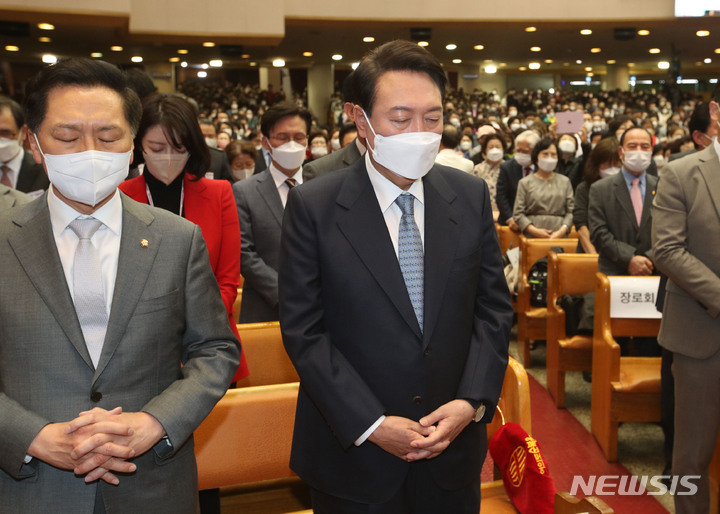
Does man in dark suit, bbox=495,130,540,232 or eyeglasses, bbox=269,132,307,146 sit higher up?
eyeglasses, bbox=269,132,307,146

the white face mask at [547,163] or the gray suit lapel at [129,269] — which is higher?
the white face mask at [547,163]

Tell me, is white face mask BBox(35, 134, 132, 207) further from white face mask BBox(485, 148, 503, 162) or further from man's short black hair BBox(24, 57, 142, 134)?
white face mask BBox(485, 148, 503, 162)

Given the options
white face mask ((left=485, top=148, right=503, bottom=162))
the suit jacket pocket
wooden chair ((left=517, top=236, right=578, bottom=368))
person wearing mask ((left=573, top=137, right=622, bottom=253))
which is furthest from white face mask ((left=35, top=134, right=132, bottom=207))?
white face mask ((left=485, top=148, right=503, bottom=162))

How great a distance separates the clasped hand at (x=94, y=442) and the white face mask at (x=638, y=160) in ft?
12.5

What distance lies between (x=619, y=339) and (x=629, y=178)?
1108 mm

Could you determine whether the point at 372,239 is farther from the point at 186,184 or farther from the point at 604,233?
the point at 604,233

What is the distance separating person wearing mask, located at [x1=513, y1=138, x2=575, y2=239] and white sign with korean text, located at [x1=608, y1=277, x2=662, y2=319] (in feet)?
7.14

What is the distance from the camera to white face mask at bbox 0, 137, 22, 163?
3936 mm

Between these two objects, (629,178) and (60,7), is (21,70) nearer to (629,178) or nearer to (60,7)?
(60,7)

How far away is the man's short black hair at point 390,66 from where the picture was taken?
5.97 feet

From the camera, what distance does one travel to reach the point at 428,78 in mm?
1829

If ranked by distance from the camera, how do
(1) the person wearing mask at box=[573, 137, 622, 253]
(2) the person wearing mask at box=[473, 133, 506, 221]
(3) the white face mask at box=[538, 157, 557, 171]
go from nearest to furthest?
(1) the person wearing mask at box=[573, 137, 622, 253] → (3) the white face mask at box=[538, 157, 557, 171] → (2) the person wearing mask at box=[473, 133, 506, 221]

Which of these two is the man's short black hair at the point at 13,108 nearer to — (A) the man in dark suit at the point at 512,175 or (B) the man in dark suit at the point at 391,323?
(B) the man in dark suit at the point at 391,323

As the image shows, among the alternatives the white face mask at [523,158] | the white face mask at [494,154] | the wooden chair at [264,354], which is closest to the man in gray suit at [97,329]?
the wooden chair at [264,354]
